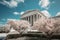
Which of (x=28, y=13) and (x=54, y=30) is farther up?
(x=28, y=13)

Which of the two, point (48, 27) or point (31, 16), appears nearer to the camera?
point (48, 27)

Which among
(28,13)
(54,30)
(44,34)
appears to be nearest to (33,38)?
(44,34)

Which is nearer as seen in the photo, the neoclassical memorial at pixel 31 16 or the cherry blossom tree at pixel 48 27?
the cherry blossom tree at pixel 48 27

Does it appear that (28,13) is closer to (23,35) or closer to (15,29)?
(15,29)

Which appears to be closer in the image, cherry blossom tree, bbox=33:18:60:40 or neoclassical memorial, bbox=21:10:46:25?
cherry blossom tree, bbox=33:18:60:40

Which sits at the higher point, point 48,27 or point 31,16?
point 31,16

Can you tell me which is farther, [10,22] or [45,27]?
[10,22]

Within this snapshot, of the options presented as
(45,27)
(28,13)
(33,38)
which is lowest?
(33,38)

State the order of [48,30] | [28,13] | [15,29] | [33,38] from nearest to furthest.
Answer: [48,30]
[33,38]
[15,29]
[28,13]

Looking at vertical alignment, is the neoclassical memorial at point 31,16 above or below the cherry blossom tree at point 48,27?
above

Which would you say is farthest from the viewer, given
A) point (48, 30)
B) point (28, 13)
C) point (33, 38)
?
point (28, 13)

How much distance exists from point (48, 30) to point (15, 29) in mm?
3678

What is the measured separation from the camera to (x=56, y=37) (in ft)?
32.6

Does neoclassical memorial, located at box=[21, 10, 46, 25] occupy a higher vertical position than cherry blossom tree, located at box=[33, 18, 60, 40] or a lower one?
higher
